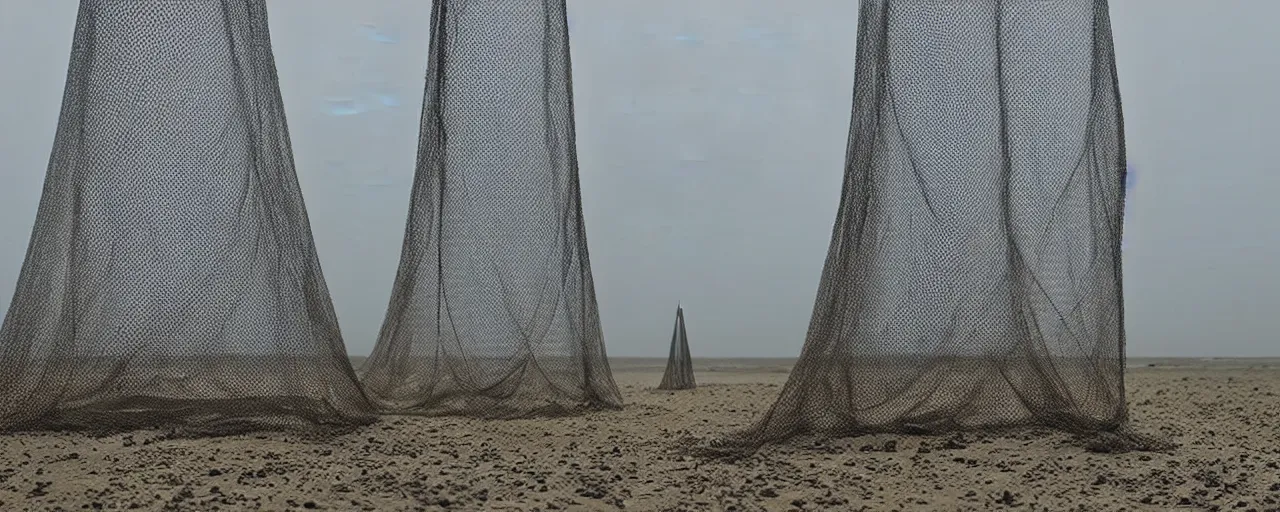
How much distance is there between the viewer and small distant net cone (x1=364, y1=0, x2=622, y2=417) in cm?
782

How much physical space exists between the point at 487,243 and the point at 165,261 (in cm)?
217

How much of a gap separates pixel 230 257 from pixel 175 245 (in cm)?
29

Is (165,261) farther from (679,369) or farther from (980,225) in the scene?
(679,369)

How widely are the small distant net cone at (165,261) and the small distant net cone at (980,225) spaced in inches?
112

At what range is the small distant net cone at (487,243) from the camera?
25.6ft

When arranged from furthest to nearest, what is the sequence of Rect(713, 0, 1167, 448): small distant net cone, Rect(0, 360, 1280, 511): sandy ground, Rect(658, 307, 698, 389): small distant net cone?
Rect(658, 307, 698, 389): small distant net cone
Rect(713, 0, 1167, 448): small distant net cone
Rect(0, 360, 1280, 511): sandy ground

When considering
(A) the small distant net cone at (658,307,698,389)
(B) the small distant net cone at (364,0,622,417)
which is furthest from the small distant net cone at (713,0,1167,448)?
(A) the small distant net cone at (658,307,698,389)

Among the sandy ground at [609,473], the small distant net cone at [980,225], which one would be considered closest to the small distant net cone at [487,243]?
the sandy ground at [609,473]

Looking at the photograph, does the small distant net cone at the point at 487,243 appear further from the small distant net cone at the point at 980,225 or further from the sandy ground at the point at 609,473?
the small distant net cone at the point at 980,225

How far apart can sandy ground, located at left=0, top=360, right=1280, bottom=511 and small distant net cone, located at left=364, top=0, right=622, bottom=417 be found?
1.07 meters

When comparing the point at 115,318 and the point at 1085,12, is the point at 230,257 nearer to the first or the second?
the point at 115,318

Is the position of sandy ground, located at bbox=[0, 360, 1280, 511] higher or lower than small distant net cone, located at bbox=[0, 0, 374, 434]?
lower

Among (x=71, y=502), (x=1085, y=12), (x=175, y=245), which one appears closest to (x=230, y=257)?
(x=175, y=245)

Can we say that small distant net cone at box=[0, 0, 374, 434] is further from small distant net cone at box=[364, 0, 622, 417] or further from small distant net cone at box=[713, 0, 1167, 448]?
small distant net cone at box=[713, 0, 1167, 448]
